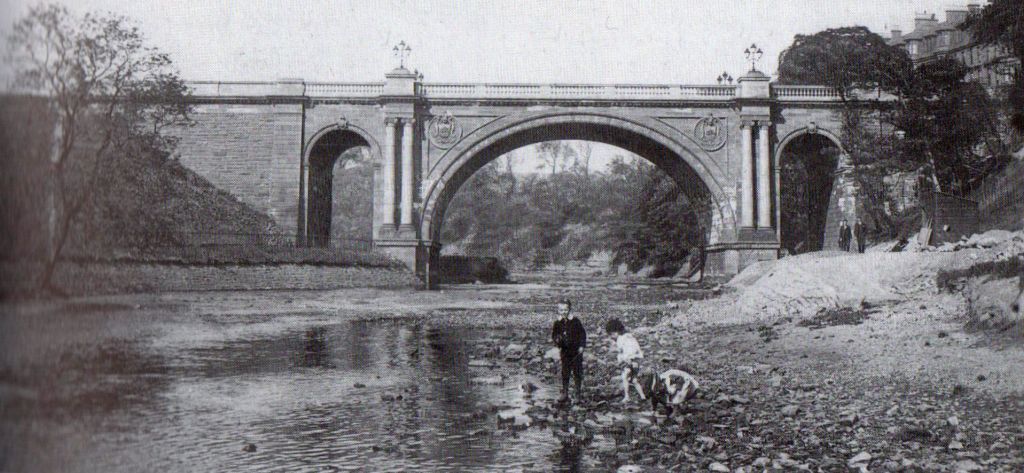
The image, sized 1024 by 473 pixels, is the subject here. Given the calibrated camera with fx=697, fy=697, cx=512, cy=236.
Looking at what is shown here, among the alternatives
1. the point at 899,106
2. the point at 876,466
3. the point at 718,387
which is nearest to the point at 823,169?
the point at 899,106

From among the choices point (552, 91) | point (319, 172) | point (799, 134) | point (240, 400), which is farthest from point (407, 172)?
point (240, 400)

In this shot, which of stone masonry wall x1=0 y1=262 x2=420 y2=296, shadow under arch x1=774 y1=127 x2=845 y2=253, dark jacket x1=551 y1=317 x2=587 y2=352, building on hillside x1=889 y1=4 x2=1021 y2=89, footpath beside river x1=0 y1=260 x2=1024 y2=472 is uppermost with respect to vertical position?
building on hillside x1=889 y1=4 x2=1021 y2=89

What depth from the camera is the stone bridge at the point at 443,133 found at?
35.9 metres

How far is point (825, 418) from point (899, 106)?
29755mm

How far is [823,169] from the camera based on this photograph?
134 feet

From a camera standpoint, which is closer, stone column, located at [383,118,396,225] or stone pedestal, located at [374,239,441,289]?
stone pedestal, located at [374,239,441,289]

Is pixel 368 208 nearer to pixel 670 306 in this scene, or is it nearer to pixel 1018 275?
pixel 670 306

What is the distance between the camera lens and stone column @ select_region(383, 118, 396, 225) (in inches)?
1409

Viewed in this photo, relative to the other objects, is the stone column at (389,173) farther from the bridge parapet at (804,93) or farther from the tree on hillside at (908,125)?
the tree on hillside at (908,125)

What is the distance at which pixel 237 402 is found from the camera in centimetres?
765

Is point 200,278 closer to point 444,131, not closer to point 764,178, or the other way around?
point 444,131

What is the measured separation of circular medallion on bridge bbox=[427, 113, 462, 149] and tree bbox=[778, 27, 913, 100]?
65.0 feet

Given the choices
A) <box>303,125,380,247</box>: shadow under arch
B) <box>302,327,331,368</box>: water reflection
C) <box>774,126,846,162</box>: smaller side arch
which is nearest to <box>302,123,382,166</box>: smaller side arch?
<box>303,125,380,247</box>: shadow under arch

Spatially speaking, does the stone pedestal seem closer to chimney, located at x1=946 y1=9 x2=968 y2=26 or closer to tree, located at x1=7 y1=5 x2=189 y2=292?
chimney, located at x1=946 y1=9 x2=968 y2=26
